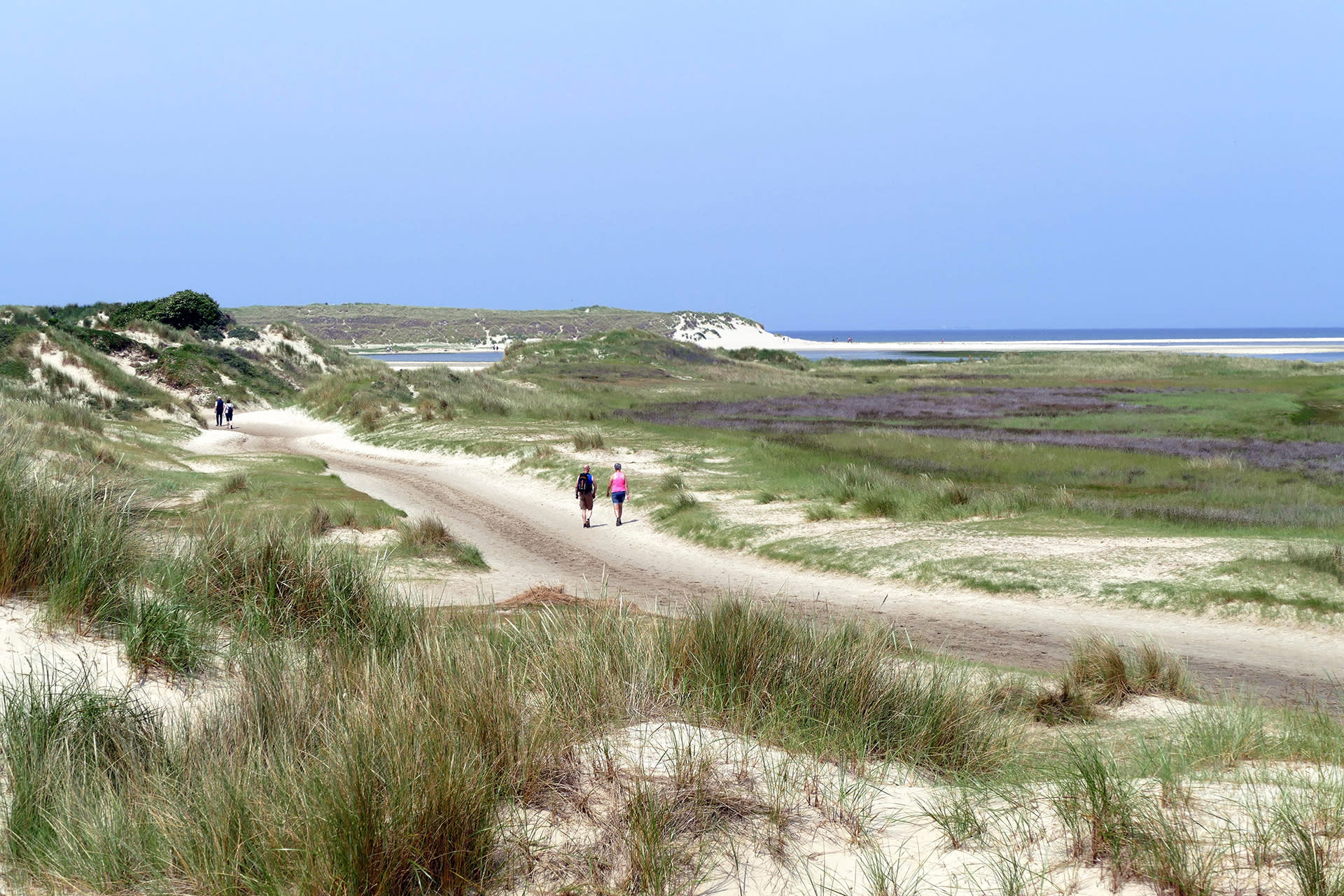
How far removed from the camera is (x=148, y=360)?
2053 inches

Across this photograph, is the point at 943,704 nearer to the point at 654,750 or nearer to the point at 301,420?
the point at 654,750

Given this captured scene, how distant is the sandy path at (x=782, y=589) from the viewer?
11.1m

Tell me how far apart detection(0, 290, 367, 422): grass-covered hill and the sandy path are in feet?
39.4

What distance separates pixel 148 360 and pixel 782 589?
5387 centimetres

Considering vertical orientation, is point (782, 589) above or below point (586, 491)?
above

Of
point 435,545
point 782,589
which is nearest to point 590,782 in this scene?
point 782,589

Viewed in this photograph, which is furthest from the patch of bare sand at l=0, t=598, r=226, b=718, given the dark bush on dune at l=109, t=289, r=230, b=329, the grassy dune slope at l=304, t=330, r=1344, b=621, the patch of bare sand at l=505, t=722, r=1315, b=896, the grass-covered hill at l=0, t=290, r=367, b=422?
the dark bush on dune at l=109, t=289, r=230, b=329

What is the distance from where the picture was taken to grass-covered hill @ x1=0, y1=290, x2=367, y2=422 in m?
41.0

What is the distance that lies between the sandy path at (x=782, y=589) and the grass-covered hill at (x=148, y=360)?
12.0 meters

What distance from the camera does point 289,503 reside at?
18859 mm

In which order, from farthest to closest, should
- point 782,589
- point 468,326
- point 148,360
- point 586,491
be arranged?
point 468,326, point 148,360, point 586,491, point 782,589

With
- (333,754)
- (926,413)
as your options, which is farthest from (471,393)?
(333,754)

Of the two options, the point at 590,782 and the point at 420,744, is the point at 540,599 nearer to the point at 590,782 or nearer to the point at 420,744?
the point at 590,782

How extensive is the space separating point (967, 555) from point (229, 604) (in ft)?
40.8
